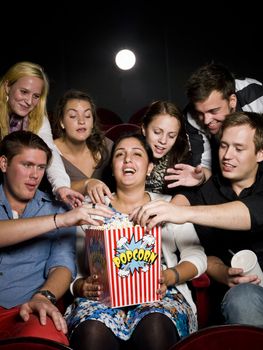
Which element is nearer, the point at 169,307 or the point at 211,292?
the point at 169,307

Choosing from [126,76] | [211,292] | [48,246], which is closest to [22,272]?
[48,246]

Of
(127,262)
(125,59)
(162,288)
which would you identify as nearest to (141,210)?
(127,262)

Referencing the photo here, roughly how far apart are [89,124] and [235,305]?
1.63 meters

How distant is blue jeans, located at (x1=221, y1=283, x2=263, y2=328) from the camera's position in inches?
59.6

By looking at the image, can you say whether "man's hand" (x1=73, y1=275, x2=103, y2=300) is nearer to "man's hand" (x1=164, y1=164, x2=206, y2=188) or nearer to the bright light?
"man's hand" (x1=164, y1=164, x2=206, y2=188)

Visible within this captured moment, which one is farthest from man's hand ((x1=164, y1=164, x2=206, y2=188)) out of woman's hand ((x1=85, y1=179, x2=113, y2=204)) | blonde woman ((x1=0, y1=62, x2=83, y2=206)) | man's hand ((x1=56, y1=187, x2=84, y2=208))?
blonde woman ((x1=0, y1=62, x2=83, y2=206))

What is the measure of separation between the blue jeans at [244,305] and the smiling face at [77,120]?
154cm

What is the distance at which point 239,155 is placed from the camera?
6.16ft

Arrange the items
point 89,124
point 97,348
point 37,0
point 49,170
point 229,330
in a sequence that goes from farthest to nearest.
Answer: point 37,0 → point 89,124 → point 49,170 → point 97,348 → point 229,330

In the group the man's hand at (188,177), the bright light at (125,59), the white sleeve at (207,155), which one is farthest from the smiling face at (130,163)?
the bright light at (125,59)

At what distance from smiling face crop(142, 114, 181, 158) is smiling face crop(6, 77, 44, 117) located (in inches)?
28.1

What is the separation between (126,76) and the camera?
6.46m

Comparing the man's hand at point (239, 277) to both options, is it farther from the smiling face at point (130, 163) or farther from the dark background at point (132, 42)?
the dark background at point (132, 42)

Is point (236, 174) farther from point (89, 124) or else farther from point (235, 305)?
point (89, 124)
